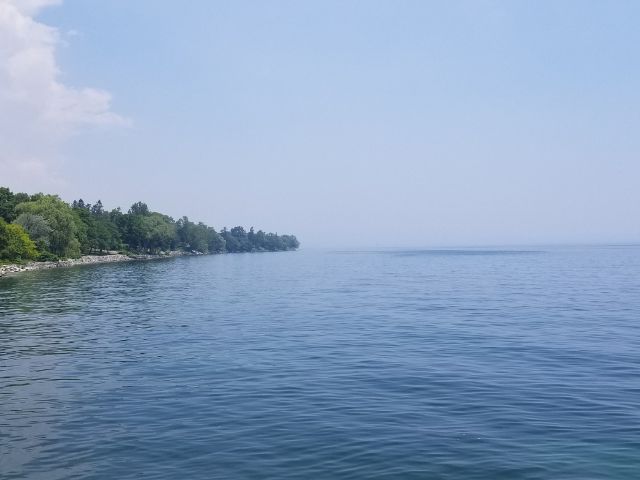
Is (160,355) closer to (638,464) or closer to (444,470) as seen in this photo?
(444,470)

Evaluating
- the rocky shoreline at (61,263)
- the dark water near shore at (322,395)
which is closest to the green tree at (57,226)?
the rocky shoreline at (61,263)

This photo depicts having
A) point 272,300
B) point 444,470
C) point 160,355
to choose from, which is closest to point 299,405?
point 444,470

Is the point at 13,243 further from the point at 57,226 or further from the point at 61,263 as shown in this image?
the point at 57,226

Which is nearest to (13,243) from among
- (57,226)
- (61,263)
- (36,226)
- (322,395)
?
(36,226)

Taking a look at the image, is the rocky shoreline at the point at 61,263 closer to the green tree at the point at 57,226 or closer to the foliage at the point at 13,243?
the foliage at the point at 13,243

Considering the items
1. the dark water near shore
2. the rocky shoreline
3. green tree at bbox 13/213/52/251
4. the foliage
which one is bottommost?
the dark water near shore

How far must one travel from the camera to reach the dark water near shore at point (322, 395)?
54.5 ft

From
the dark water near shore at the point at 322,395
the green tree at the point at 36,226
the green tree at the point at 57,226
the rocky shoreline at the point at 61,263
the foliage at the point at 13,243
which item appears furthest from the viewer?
the green tree at the point at 57,226

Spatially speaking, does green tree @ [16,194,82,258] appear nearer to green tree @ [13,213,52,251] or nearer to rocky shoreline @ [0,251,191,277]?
green tree @ [13,213,52,251]

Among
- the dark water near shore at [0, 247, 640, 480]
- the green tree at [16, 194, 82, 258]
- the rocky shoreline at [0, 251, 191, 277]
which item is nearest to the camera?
the dark water near shore at [0, 247, 640, 480]

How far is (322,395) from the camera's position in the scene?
2395cm

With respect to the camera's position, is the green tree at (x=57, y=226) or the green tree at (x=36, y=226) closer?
Answer: the green tree at (x=36, y=226)

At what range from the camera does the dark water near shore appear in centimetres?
1662

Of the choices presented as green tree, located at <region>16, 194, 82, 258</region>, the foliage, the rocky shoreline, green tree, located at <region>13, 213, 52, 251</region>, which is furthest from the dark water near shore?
green tree, located at <region>16, 194, 82, 258</region>
